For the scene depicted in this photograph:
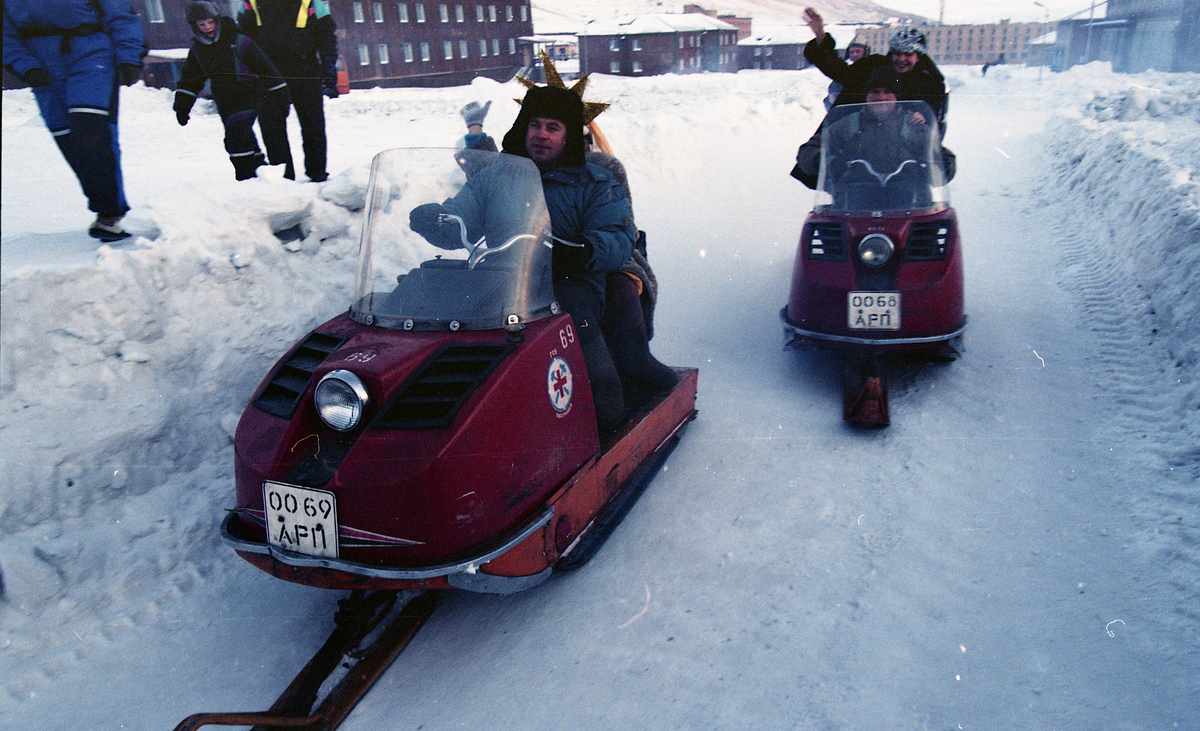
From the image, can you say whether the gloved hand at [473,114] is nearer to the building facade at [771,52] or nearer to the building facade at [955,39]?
the building facade at [955,39]

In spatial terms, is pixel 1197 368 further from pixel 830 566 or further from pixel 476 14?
pixel 476 14

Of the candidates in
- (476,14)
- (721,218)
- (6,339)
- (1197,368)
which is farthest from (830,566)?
(476,14)

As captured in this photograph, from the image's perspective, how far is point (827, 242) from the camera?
4.58 metres

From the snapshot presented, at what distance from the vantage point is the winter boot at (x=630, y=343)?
12.8ft

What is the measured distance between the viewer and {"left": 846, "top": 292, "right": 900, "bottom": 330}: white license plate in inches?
170

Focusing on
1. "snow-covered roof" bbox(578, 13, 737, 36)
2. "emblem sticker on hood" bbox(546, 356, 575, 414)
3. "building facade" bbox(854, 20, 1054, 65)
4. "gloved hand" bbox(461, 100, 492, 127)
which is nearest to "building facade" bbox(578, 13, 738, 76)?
"snow-covered roof" bbox(578, 13, 737, 36)

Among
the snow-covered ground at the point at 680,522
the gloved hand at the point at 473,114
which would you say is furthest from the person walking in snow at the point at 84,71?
the gloved hand at the point at 473,114

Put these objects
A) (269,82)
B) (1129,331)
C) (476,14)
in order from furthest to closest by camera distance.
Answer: (476,14) < (269,82) < (1129,331)

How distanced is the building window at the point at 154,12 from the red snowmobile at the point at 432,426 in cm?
213

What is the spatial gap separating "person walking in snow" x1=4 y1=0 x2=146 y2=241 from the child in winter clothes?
152 cm

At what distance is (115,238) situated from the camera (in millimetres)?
3814

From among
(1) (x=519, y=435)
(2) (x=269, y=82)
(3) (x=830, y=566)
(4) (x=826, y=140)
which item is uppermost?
(2) (x=269, y=82)

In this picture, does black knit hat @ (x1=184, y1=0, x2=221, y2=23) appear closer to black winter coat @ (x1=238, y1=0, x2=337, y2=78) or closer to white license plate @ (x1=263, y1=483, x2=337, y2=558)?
black winter coat @ (x1=238, y1=0, x2=337, y2=78)

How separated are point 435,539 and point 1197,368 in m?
4.19
